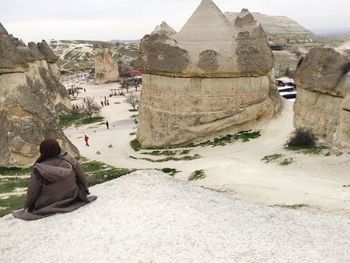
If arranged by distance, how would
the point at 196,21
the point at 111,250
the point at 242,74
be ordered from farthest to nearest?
the point at 196,21 < the point at 242,74 < the point at 111,250

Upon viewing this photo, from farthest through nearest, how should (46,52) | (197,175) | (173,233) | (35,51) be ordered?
(46,52) → (35,51) → (197,175) → (173,233)

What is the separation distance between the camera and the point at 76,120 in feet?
114

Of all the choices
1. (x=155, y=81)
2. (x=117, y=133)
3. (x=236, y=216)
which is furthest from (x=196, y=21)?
(x=236, y=216)

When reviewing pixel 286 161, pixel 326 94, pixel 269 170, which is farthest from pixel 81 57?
pixel 269 170

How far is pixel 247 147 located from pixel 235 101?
295cm

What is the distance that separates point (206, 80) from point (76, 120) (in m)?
16.9

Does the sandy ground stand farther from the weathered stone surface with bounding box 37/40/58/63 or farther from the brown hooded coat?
the weathered stone surface with bounding box 37/40/58/63

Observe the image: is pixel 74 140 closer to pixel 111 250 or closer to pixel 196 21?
pixel 196 21

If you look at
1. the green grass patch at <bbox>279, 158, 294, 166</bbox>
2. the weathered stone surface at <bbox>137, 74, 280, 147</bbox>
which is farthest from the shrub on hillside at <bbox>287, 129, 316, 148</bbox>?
the weathered stone surface at <bbox>137, 74, 280, 147</bbox>

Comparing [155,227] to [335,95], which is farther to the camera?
[335,95]

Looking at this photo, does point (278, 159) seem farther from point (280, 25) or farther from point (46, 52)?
point (280, 25)

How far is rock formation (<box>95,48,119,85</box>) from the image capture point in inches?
2301

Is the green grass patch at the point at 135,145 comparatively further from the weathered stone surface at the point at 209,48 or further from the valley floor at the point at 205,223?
the valley floor at the point at 205,223

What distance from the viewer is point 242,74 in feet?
67.2
